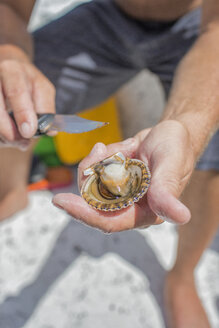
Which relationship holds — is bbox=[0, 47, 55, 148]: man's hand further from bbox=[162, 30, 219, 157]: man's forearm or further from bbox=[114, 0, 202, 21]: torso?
bbox=[114, 0, 202, 21]: torso

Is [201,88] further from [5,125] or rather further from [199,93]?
[5,125]

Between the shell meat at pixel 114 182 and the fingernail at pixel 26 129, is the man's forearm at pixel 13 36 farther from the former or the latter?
the shell meat at pixel 114 182

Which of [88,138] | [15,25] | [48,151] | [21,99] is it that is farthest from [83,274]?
[15,25]

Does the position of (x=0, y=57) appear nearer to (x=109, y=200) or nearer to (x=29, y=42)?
(x=29, y=42)

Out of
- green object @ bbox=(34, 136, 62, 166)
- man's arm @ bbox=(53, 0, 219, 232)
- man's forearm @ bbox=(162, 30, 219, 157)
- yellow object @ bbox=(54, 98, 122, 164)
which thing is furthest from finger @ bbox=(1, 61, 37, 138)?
green object @ bbox=(34, 136, 62, 166)

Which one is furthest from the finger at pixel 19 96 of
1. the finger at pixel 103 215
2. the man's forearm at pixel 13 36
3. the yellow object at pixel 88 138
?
the yellow object at pixel 88 138

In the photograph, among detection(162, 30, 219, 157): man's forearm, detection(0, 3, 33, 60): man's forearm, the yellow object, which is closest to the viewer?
detection(162, 30, 219, 157): man's forearm
